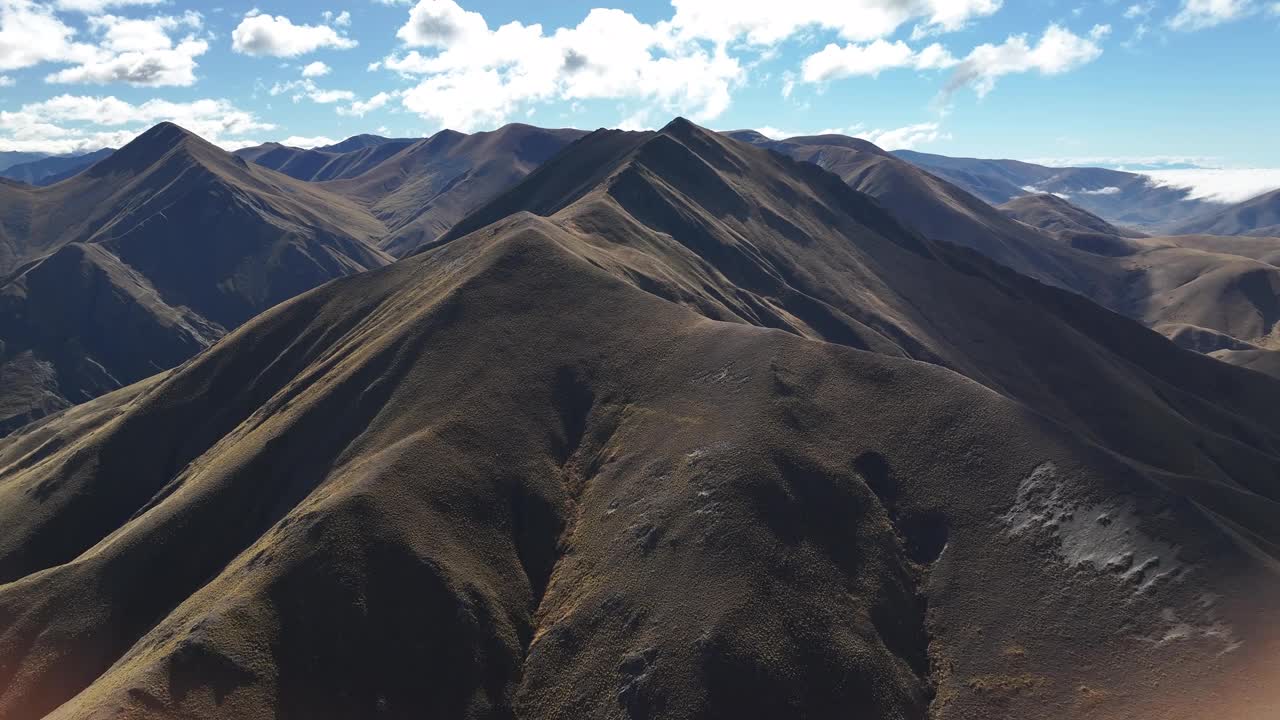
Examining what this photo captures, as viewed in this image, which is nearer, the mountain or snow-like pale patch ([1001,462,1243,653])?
snow-like pale patch ([1001,462,1243,653])

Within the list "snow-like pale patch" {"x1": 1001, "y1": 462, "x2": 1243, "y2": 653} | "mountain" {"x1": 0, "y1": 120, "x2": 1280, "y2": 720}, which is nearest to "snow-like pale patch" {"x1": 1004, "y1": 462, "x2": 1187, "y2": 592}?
"snow-like pale patch" {"x1": 1001, "y1": 462, "x2": 1243, "y2": 653}

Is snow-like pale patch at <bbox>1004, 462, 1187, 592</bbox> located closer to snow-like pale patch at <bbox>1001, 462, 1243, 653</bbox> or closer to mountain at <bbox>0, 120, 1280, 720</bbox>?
snow-like pale patch at <bbox>1001, 462, 1243, 653</bbox>

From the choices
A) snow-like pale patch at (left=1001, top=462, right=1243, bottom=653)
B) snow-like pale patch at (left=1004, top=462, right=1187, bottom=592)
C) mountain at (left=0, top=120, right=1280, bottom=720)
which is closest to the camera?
snow-like pale patch at (left=1001, top=462, right=1243, bottom=653)

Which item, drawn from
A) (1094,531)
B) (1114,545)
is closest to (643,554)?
(1094,531)

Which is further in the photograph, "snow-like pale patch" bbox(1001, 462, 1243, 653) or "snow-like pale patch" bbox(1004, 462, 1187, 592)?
"snow-like pale patch" bbox(1004, 462, 1187, 592)

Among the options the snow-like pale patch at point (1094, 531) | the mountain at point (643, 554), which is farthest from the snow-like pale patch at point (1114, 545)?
the mountain at point (643, 554)

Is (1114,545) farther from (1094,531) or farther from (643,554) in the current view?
(643,554)

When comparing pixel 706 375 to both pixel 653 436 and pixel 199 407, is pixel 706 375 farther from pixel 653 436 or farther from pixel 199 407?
pixel 199 407

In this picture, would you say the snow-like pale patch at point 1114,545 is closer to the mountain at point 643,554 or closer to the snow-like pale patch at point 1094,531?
the snow-like pale patch at point 1094,531

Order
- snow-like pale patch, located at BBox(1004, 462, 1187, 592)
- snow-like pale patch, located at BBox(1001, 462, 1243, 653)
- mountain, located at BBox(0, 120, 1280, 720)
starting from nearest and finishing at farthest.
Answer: snow-like pale patch, located at BBox(1001, 462, 1243, 653)
mountain, located at BBox(0, 120, 1280, 720)
snow-like pale patch, located at BBox(1004, 462, 1187, 592)
